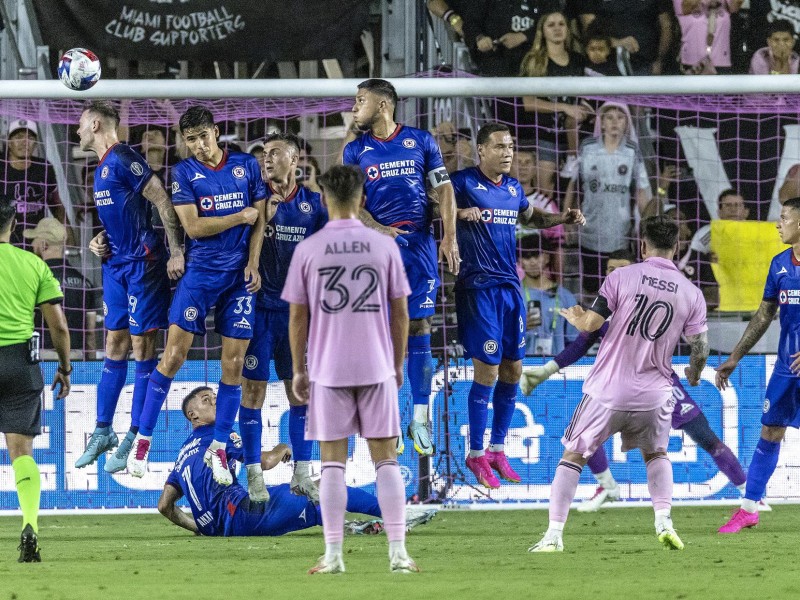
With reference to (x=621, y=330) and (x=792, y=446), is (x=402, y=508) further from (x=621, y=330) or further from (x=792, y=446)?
(x=792, y=446)

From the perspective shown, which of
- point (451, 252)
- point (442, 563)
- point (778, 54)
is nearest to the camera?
point (442, 563)

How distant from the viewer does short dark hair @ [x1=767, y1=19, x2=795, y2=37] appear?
1416 centimetres

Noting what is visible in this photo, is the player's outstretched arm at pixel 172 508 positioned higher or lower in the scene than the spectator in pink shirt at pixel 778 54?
lower

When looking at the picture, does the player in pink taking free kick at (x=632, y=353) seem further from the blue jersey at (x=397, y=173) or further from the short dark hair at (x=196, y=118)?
the short dark hair at (x=196, y=118)

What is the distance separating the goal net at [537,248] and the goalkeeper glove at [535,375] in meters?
1.11

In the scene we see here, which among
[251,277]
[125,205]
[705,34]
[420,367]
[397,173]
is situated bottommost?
[420,367]

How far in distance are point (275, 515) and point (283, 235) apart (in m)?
2.20

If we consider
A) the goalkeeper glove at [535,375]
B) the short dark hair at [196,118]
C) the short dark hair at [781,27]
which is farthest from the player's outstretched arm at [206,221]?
the short dark hair at [781,27]

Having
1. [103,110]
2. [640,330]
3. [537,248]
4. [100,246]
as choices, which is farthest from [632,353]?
[537,248]

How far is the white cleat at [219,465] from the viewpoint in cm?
954

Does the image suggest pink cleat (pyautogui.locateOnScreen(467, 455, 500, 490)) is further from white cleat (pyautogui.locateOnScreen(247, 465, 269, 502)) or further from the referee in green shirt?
the referee in green shirt

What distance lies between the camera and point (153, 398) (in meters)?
10.1

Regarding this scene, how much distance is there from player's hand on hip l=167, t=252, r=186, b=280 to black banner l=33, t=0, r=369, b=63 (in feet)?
13.1

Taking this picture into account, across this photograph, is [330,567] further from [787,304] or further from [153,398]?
[787,304]
